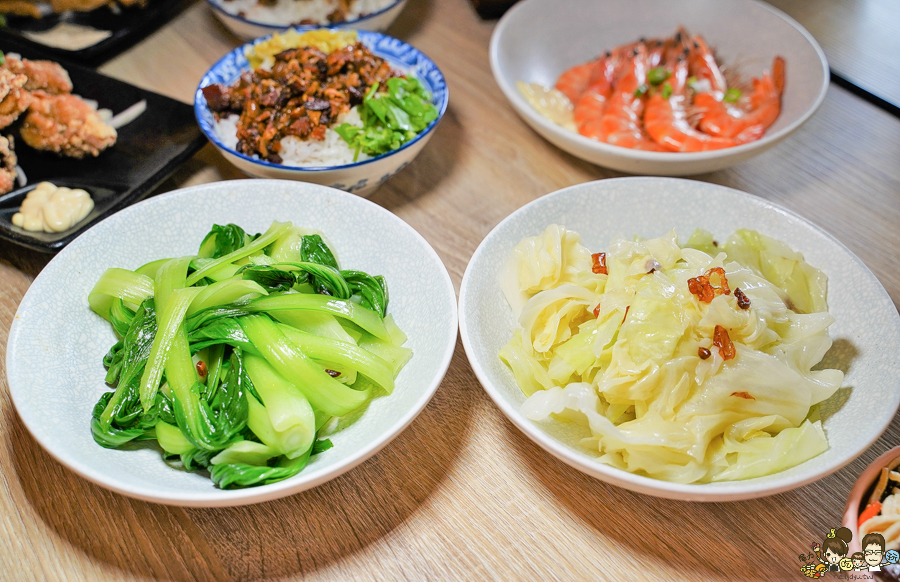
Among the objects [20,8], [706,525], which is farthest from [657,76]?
[20,8]

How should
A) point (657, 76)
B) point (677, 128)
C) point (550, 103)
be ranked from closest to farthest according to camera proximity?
point (677, 128)
point (550, 103)
point (657, 76)

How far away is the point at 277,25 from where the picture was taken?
8.52ft

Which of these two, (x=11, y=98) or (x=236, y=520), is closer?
(x=236, y=520)

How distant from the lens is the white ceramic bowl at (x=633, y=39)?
2.28 m

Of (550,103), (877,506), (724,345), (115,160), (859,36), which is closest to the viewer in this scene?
(877,506)

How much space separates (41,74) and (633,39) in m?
2.38

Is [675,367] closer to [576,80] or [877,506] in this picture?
[877,506]

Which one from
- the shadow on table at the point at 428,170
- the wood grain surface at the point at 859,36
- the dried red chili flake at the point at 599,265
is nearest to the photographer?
the dried red chili flake at the point at 599,265

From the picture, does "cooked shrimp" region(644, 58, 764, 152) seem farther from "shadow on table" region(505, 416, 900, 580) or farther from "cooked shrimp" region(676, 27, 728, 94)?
"shadow on table" region(505, 416, 900, 580)

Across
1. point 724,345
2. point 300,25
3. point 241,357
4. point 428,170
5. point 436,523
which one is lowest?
point 436,523

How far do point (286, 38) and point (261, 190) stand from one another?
2.85 feet

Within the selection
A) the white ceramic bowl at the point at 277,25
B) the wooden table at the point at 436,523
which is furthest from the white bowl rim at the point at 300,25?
the wooden table at the point at 436,523

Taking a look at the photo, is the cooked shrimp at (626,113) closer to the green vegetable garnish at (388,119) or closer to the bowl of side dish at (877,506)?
the green vegetable garnish at (388,119)

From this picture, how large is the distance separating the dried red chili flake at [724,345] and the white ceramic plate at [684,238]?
0.83 feet
